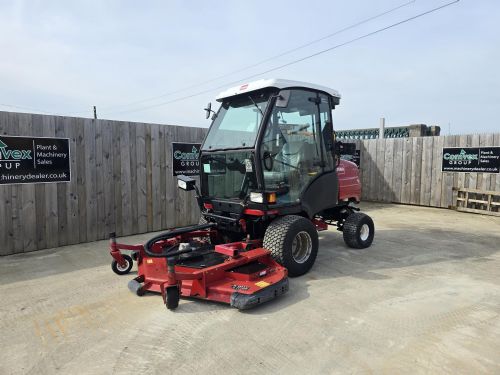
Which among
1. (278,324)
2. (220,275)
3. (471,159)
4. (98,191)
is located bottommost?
(278,324)

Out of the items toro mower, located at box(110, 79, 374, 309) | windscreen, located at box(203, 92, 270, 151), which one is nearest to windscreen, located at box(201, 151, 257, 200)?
toro mower, located at box(110, 79, 374, 309)

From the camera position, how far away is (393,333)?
3.04m

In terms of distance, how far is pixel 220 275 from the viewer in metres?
3.73

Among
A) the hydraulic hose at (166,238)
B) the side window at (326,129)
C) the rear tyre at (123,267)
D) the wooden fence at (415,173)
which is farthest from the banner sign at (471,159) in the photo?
the rear tyre at (123,267)

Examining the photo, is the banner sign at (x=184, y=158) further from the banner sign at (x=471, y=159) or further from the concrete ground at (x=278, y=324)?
the banner sign at (x=471, y=159)

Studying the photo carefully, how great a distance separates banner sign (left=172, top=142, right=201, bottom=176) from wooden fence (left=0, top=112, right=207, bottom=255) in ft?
0.38

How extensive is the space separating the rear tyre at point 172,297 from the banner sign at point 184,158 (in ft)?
14.6

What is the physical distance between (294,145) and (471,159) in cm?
768

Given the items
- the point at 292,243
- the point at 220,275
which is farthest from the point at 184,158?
the point at 220,275

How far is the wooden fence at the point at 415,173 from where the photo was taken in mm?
9922

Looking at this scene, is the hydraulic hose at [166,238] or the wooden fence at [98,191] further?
the wooden fence at [98,191]

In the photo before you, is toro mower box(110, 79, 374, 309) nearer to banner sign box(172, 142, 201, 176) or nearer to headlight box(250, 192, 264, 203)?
headlight box(250, 192, 264, 203)

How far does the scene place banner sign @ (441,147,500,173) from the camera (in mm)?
9484

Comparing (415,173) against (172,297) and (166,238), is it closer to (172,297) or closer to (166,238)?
(166,238)
